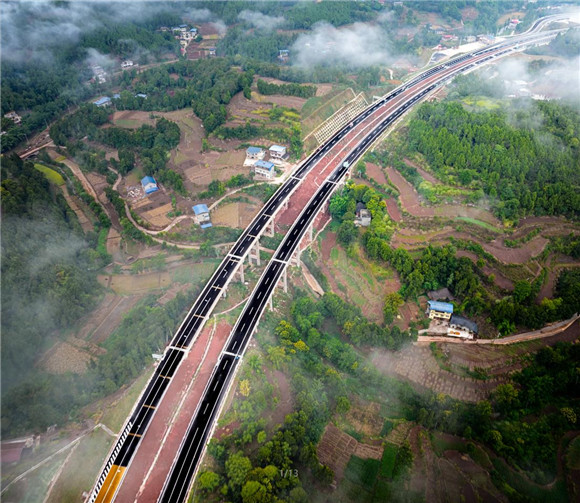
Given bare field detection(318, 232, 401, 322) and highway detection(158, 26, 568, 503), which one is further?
bare field detection(318, 232, 401, 322)

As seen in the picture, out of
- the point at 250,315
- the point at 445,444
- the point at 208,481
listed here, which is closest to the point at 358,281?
the point at 250,315

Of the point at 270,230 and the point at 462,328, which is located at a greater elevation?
the point at 270,230

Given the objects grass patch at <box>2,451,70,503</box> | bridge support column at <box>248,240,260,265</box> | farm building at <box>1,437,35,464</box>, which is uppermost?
bridge support column at <box>248,240,260,265</box>

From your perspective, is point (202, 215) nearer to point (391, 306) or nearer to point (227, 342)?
point (227, 342)

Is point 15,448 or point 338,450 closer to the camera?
point 15,448

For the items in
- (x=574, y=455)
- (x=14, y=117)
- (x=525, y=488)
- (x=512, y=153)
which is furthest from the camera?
(x=14, y=117)

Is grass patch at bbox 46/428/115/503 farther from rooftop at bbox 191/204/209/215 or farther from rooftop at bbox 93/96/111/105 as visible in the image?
rooftop at bbox 93/96/111/105

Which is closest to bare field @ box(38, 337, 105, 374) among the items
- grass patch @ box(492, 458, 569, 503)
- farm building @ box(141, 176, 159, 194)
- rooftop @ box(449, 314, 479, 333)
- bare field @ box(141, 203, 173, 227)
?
bare field @ box(141, 203, 173, 227)

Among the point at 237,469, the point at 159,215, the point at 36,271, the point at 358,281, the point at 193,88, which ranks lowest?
the point at 237,469
